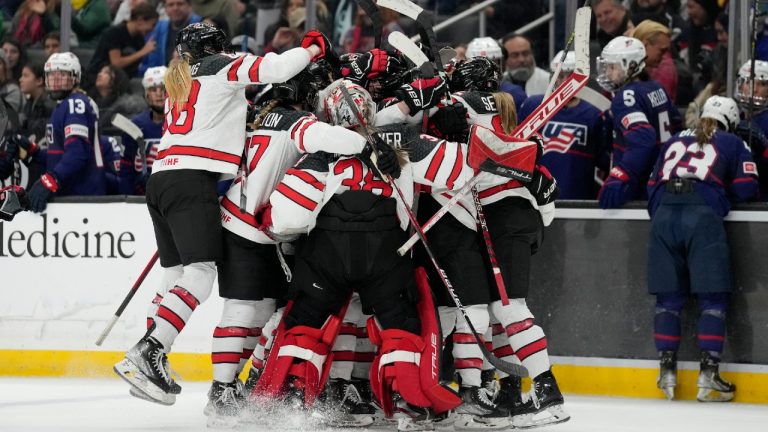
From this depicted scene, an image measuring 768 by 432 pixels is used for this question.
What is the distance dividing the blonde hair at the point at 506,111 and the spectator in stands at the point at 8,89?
3.53 meters

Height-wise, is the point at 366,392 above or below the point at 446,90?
below

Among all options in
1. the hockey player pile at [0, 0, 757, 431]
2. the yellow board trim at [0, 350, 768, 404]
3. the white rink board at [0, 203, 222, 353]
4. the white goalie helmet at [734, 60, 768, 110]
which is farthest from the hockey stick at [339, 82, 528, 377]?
the white goalie helmet at [734, 60, 768, 110]

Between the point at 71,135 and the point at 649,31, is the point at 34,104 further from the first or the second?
the point at 649,31

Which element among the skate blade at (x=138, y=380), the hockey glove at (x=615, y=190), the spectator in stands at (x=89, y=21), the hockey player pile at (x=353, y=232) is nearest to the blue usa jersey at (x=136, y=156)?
the spectator in stands at (x=89, y=21)

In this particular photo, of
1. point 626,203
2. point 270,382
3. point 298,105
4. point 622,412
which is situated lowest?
point 622,412

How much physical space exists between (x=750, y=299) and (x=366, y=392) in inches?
73.8

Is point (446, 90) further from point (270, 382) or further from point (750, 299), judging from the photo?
point (750, 299)

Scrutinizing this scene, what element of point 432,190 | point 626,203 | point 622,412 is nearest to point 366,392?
point 432,190

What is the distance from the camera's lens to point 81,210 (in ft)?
21.6

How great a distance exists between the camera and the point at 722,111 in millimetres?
6020

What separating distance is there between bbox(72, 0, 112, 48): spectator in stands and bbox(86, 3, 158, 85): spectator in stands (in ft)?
0.14

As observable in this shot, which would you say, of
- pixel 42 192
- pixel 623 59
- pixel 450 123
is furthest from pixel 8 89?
pixel 450 123

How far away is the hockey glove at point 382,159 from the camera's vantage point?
4.59 meters

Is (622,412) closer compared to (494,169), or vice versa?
(494,169)
